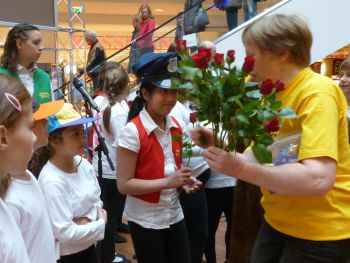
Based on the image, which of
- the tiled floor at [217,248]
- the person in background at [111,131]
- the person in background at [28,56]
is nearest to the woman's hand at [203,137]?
the person in background at [28,56]

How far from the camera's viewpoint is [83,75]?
7402 mm

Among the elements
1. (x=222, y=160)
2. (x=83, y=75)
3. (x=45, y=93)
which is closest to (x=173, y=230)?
(x=222, y=160)

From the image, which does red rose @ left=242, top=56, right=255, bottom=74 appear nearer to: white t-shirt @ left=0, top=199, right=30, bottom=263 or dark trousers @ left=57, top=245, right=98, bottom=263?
white t-shirt @ left=0, top=199, right=30, bottom=263

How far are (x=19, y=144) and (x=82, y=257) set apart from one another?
45.1 inches

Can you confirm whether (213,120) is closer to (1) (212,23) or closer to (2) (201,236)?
(2) (201,236)

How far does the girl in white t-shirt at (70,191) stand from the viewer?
206 cm

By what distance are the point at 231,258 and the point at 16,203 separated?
1.45 metres

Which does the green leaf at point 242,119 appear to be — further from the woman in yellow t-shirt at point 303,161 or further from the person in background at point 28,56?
the person in background at point 28,56

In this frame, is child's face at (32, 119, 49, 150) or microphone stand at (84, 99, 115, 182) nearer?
child's face at (32, 119, 49, 150)

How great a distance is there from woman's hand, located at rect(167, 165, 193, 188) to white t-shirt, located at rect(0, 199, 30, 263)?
1.06 metres

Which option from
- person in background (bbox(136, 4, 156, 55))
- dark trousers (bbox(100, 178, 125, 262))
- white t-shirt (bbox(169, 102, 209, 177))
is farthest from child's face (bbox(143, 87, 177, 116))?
person in background (bbox(136, 4, 156, 55))

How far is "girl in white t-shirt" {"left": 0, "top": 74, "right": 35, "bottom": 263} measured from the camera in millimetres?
1198

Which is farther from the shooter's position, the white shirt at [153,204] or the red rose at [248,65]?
the white shirt at [153,204]

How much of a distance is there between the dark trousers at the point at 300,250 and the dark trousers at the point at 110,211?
7.33 ft
